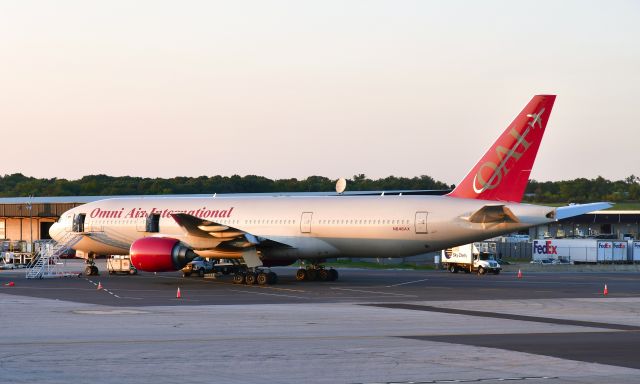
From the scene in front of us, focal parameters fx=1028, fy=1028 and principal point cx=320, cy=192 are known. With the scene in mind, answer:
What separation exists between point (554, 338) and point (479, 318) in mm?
5240

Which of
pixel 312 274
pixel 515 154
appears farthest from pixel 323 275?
pixel 515 154

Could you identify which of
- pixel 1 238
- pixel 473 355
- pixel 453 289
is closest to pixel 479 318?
pixel 473 355

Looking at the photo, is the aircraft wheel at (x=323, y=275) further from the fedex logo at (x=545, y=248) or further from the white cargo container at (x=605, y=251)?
the white cargo container at (x=605, y=251)

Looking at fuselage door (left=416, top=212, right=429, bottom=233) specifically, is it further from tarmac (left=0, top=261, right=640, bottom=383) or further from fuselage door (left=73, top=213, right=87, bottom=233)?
fuselage door (left=73, top=213, right=87, bottom=233)

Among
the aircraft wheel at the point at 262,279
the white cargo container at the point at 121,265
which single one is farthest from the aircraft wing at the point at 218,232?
the white cargo container at the point at 121,265

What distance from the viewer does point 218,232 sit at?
4534cm

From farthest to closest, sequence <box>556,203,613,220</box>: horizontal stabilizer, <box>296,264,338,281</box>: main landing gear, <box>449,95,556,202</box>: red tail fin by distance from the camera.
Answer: <box>296,264,338,281</box>: main landing gear
<box>556,203,613,220</box>: horizontal stabilizer
<box>449,95,556,202</box>: red tail fin

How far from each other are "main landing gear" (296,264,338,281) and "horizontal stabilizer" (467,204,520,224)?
9542 mm

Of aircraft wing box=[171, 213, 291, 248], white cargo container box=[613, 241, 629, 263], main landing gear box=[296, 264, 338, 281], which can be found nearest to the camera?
aircraft wing box=[171, 213, 291, 248]

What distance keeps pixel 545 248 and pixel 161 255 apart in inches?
1897

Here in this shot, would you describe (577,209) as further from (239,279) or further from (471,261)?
(471,261)

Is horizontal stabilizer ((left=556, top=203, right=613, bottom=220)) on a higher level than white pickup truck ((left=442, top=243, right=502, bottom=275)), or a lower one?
higher

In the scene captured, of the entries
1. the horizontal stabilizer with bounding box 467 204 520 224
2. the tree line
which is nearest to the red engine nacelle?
the horizontal stabilizer with bounding box 467 204 520 224

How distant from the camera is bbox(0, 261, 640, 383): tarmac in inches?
699
